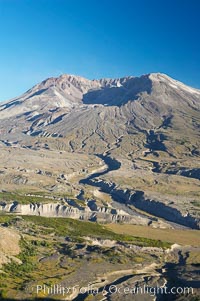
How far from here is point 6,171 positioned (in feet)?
633

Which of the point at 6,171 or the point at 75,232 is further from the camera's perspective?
the point at 6,171

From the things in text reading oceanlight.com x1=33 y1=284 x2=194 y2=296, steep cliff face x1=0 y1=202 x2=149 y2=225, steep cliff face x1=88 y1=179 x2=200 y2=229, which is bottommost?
text reading oceanlight.com x1=33 y1=284 x2=194 y2=296

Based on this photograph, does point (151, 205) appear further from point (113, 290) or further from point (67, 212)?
point (113, 290)

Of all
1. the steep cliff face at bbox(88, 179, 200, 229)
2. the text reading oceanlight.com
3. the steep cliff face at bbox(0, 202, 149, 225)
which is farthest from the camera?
the steep cliff face at bbox(88, 179, 200, 229)

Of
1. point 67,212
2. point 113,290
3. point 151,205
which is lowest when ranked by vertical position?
point 113,290

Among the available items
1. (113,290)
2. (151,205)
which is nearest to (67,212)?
(151,205)

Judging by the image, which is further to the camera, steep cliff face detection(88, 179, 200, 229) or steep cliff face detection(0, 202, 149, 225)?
steep cliff face detection(88, 179, 200, 229)

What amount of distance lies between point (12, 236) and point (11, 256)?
24.7 ft

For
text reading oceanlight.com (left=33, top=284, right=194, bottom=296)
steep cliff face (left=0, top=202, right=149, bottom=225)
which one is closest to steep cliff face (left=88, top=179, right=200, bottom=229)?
steep cliff face (left=0, top=202, right=149, bottom=225)

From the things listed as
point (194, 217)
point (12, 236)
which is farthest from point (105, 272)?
point (194, 217)

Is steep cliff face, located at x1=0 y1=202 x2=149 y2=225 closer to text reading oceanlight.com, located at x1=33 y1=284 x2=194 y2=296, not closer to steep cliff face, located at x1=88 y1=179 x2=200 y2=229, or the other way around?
steep cliff face, located at x1=88 y1=179 x2=200 y2=229

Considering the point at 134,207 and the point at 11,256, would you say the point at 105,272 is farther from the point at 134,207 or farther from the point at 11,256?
the point at 134,207

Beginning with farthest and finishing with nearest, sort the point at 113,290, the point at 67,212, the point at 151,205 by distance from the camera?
the point at 151,205 → the point at 67,212 → the point at 113,290

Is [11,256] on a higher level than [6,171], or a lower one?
lower
